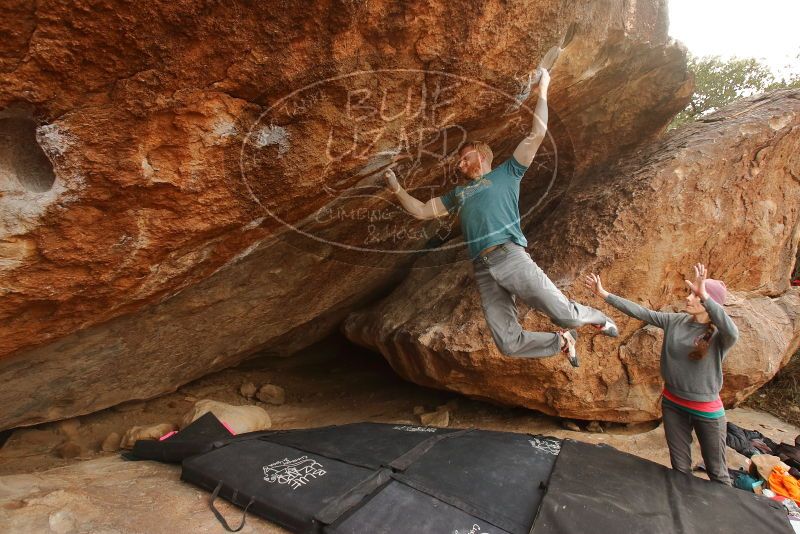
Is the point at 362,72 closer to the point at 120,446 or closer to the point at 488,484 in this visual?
the point at 488,484

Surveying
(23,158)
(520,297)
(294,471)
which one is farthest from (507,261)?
(23,158)

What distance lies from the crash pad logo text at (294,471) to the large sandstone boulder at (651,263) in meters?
1.62

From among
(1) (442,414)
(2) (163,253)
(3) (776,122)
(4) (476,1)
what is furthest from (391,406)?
(3) (776,122)

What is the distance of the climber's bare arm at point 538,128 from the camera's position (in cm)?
276

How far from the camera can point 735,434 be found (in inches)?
164

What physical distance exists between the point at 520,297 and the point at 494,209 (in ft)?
2.04

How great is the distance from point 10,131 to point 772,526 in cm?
427

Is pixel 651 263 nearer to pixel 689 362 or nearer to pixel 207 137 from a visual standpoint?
pixel 689 362

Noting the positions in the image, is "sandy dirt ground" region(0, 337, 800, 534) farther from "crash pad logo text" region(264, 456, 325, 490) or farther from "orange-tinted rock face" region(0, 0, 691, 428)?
"orange-tinted rock face" region(0, 0, 691, 428)

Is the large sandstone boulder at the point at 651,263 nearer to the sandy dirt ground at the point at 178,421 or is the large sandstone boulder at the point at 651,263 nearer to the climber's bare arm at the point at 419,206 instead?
the sandy dirt ground at the point at 178,421

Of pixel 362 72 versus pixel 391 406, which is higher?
pixel 362 72

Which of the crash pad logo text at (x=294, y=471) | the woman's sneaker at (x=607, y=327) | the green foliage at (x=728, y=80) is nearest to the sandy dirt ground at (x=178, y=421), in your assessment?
the crash pad logo text at (x=294, y=471)

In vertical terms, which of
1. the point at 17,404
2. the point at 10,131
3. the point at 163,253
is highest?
the point at 10,131

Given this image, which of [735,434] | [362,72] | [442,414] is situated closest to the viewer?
[362,72]
